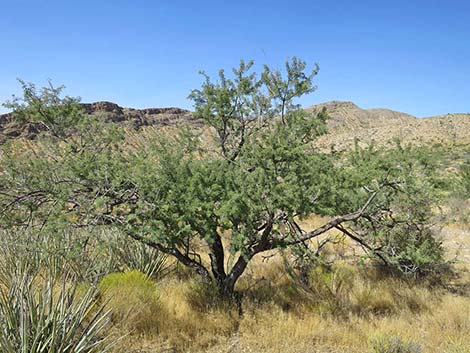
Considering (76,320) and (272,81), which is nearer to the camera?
(76,320)

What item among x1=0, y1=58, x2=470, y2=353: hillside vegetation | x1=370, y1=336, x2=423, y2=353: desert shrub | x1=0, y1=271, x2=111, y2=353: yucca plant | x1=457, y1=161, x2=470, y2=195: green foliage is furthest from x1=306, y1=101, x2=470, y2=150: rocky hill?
x1=0, y1=271, x2=111, y2=353: yucca plant

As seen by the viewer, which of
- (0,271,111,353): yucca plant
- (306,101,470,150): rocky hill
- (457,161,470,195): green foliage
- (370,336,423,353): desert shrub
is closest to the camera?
(0,271,111,353): yucca plant

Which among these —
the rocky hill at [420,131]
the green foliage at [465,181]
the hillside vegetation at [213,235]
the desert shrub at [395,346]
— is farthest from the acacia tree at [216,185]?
the rocky hill at [420,131]

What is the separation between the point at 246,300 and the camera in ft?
23.5

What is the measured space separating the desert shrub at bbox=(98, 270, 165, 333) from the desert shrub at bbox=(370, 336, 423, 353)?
353 cm

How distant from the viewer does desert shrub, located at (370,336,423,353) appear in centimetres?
542

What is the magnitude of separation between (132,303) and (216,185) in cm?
246

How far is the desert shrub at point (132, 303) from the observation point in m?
5.97

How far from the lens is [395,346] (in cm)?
544

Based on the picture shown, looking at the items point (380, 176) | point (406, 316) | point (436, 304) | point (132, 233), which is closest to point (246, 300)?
point (132, 233)

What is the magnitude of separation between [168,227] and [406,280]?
20.6 ft

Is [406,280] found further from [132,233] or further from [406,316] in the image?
[132,233]

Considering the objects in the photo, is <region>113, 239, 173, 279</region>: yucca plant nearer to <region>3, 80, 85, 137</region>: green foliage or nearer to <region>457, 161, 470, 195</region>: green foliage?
<region>3, 80, 85, 137</region>: green foliage

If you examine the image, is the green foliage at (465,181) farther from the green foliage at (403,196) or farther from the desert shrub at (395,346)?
the desert shrub at (395,346)
